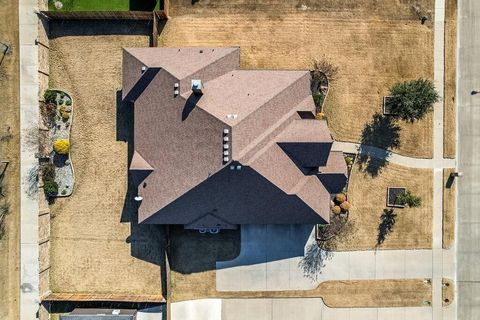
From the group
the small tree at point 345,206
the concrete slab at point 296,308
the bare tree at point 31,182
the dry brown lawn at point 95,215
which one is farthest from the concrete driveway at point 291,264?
the bare tree at point 31,182

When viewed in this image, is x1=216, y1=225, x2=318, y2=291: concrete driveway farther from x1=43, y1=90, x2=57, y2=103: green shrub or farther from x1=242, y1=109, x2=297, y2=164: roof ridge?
x1=43, y1=90, x2=57, y2=103: green shrub

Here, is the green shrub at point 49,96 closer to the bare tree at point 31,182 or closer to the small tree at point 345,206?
the bare tree at point 31,182

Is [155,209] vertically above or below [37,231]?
above

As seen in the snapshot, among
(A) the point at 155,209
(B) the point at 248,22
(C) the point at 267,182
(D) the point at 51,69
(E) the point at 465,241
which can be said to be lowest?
(E) the point at 465,241

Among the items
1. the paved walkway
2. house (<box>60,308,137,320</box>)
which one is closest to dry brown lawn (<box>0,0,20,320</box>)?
the paved walkway

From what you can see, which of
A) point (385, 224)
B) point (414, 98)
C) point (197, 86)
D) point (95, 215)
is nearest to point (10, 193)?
point (95, 215)

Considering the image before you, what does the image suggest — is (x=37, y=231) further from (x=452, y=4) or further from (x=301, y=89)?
(x=452, y=4)

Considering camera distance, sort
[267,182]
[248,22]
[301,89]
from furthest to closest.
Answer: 1. [248,22]
2. [301,89]
3. [267,182]

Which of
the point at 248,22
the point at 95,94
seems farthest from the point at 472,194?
the point at 95,94
